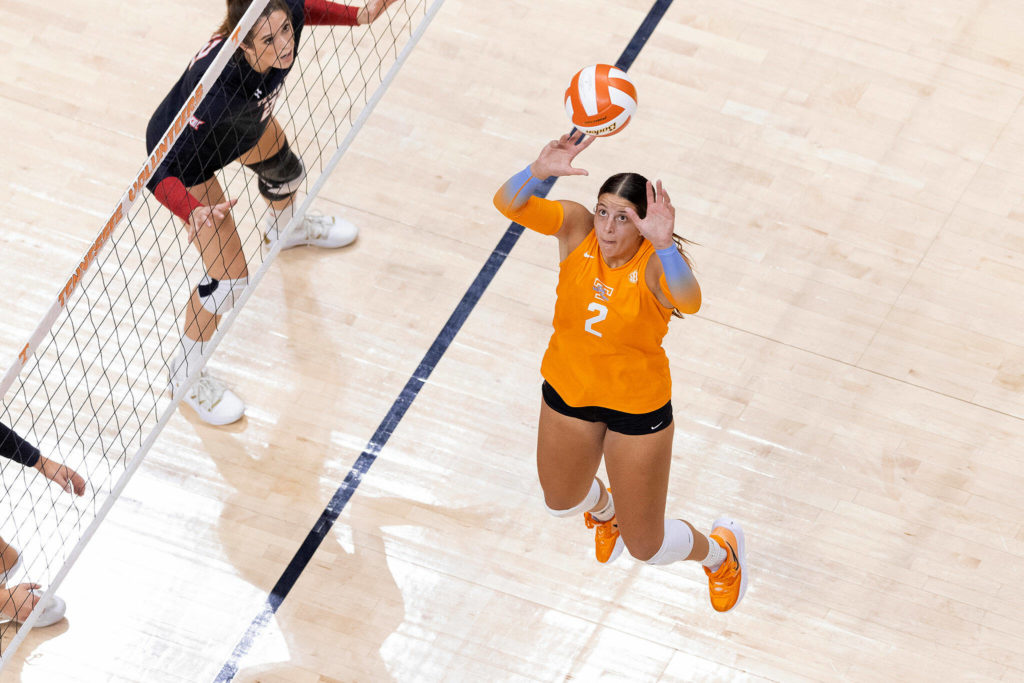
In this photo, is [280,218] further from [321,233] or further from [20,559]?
[20,559]

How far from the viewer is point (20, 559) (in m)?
4.69

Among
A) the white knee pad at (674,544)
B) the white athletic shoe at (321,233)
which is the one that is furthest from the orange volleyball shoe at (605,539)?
the white athletic shoe at (321,233)

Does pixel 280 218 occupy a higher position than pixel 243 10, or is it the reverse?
pixel 243 10

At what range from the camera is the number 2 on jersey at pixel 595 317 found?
388cm

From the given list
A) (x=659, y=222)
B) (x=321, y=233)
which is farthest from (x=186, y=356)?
(x=659, y=222)

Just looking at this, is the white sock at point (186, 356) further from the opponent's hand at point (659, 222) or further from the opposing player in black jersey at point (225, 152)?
the opponent's hand at point (659, 222)

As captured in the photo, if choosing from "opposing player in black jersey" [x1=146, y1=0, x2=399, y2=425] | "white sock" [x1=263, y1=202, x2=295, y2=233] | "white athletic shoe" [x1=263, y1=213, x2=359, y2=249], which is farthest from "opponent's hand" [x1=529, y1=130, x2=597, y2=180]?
"white athletic shoe" [x1=263, y1=213, x2=359, y2=249]

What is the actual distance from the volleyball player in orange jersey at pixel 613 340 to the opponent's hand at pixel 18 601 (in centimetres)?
202

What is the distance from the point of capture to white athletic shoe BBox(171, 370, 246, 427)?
5137mm

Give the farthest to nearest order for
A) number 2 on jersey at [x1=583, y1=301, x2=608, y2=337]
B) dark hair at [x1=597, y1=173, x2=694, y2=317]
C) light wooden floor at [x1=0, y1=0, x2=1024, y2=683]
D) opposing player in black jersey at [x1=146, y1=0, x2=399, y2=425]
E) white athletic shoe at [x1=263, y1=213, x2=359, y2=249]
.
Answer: white athletic shoe at [x1=263, y1=213, x2=359, y2=249], light wooden floor at [x1=0, y1=0, x2=1024, y2=683], opposing player in black jersey at [x1=146, y1=0, x2=399, y2=425], number 2 on jersey at [x1=583, y1=301, x2=608, y2=337], dark hair at [x1=597, y1=173, x2=694, y2=317]

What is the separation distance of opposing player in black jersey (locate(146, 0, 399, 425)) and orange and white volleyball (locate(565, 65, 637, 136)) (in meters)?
1.19

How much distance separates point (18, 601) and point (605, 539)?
2263mm

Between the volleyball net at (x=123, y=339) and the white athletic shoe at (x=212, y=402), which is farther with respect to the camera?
the white athletic shoe at (x=212, y=402)

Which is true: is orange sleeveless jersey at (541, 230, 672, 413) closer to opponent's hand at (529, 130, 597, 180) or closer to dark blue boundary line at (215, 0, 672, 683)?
opponent's hand at (529, 130, 597, 180)
